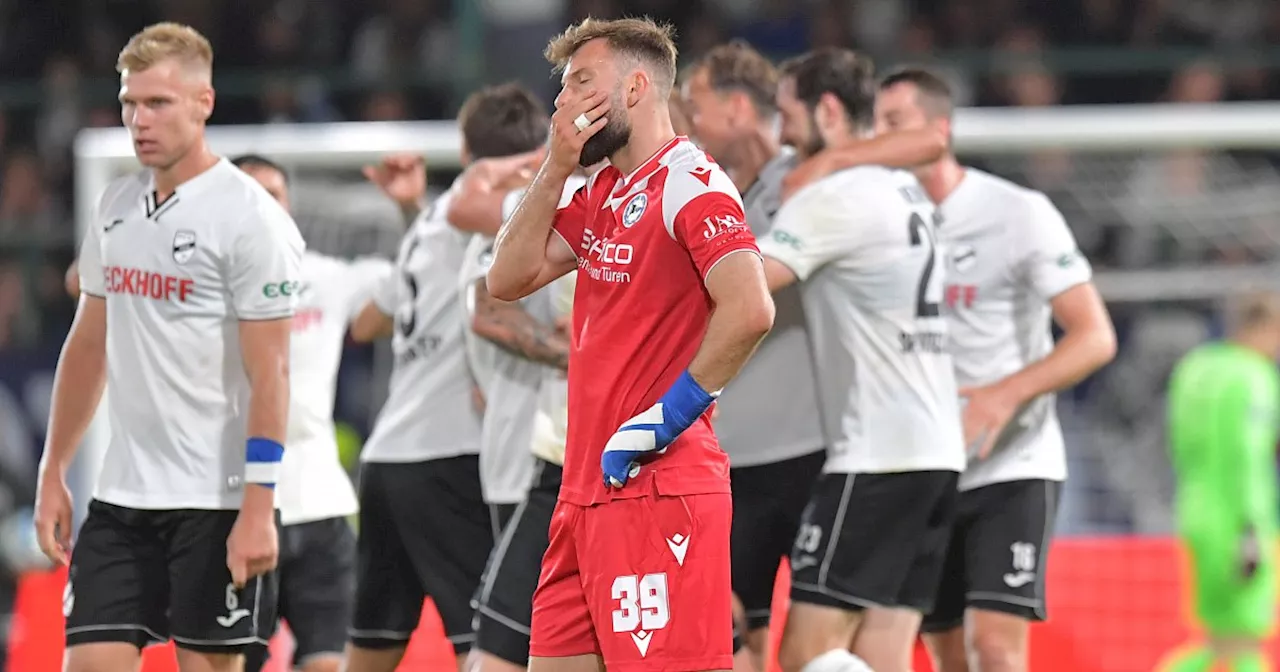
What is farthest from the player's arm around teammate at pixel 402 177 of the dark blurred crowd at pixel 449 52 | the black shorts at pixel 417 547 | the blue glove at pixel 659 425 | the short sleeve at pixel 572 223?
the dark blurred crowd at pixel 449 52

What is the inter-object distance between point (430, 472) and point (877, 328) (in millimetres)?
1837

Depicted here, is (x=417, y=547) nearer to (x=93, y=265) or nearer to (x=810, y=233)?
(x=93, y=265)

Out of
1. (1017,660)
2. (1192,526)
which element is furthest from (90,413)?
(1192,526)

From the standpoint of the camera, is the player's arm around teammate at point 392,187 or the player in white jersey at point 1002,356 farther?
the player's arm around teammate at point 392,187

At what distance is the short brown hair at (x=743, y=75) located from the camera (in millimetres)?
6535

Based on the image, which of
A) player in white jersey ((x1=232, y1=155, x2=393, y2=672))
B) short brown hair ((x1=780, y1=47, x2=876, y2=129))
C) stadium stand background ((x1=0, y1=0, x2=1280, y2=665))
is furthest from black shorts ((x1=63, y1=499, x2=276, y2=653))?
stadium stand background ((x1=0, y1=0, x2=1280, y2=665))

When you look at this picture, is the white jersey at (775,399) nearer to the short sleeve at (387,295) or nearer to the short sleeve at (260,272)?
the short sleeve at (387,295)

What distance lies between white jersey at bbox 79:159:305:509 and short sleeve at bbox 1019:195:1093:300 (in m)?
2.90

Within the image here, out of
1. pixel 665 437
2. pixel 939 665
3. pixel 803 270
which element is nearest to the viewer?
Result: pixel 665 437

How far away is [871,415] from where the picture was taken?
614 centimetres

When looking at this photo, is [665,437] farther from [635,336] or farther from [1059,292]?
[1059,292]

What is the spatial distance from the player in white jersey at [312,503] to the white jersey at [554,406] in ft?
3.86

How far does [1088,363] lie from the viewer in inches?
263

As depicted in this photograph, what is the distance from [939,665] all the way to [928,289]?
1861mm
